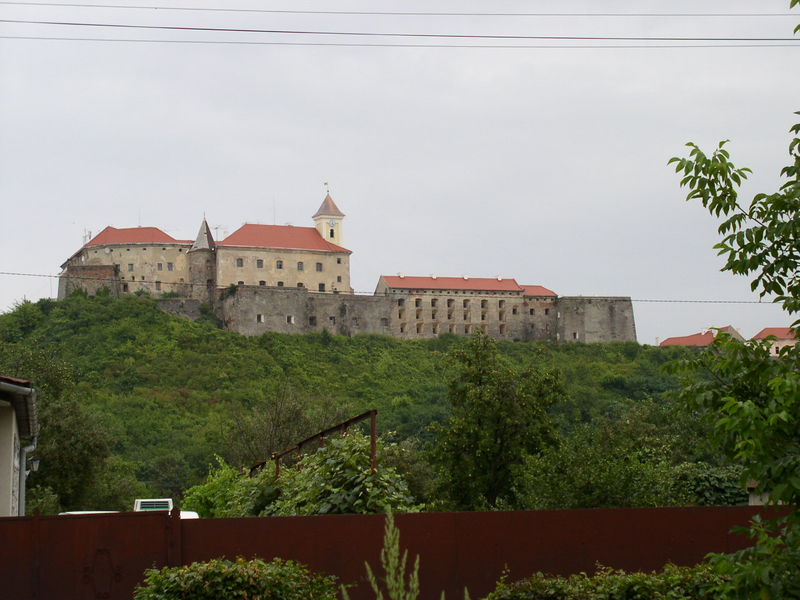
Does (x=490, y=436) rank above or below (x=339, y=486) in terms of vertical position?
above

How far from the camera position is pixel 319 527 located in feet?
34.6

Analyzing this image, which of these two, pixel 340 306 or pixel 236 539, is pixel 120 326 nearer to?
pixel 340 306

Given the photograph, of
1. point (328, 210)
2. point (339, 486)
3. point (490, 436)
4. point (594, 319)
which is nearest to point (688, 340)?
point (594, 319)

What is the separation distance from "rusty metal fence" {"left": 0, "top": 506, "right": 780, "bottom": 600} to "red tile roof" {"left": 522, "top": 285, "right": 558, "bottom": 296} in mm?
81895

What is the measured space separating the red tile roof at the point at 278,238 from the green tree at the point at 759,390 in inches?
3079

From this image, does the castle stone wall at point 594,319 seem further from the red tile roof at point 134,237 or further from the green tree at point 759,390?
the green tree at point 759,390

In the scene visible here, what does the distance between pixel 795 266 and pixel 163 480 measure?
A: 156 feet

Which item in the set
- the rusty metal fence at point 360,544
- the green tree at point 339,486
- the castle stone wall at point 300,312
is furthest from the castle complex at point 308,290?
the rusty metal fence at point 360,544

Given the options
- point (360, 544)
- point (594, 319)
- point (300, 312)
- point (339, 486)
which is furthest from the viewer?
point (594, 319)

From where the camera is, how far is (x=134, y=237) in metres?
84.8

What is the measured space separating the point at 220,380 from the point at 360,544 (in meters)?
59.7

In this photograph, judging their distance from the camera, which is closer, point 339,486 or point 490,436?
point 339,486

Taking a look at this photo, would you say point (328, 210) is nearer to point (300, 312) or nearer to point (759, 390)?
point (300, 312)

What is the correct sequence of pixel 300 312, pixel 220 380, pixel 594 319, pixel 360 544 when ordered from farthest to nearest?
pixel 594 319 → pixel 300 312 → pixel 220 380 → pixel 360 544
